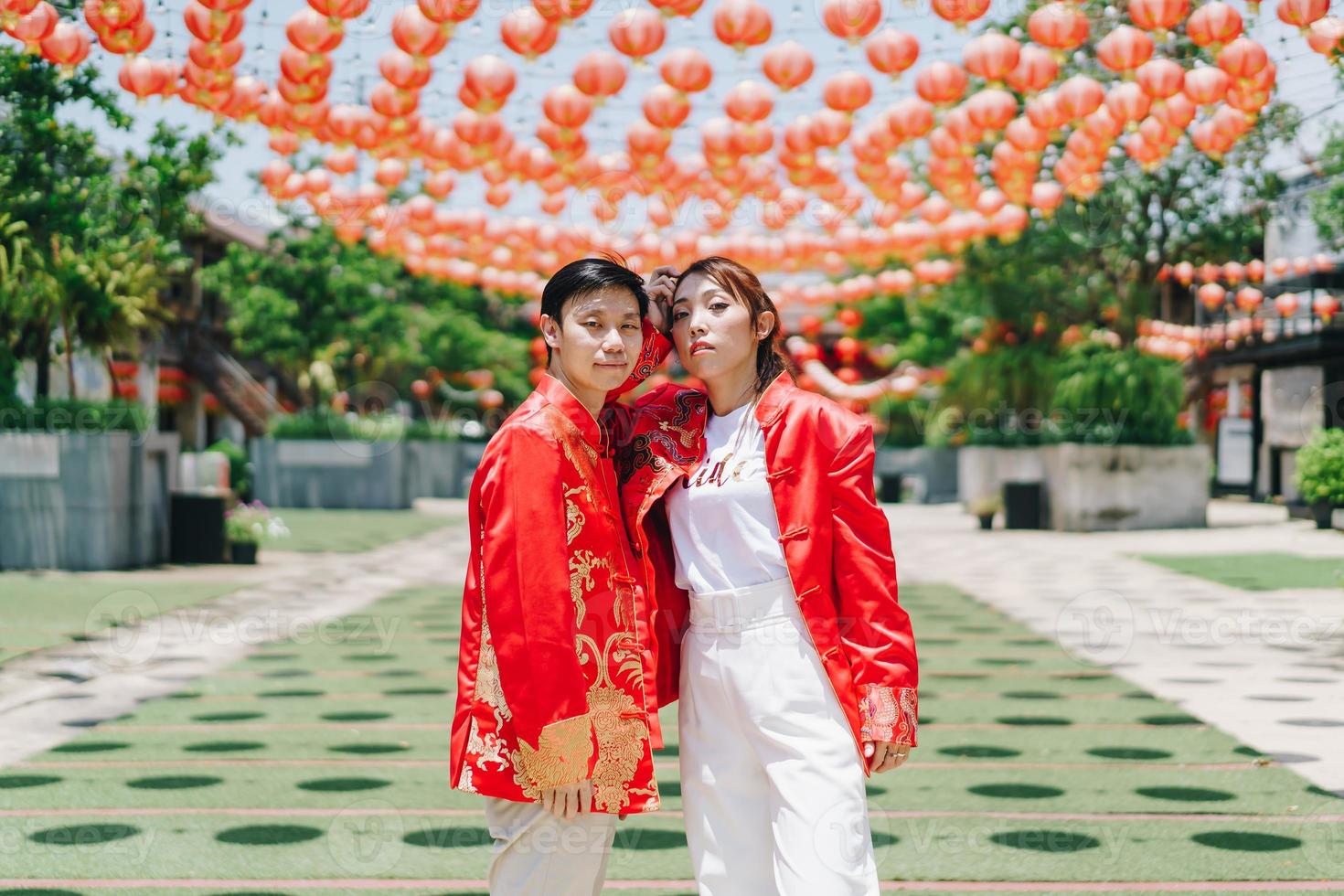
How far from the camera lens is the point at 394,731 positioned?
22.4ft

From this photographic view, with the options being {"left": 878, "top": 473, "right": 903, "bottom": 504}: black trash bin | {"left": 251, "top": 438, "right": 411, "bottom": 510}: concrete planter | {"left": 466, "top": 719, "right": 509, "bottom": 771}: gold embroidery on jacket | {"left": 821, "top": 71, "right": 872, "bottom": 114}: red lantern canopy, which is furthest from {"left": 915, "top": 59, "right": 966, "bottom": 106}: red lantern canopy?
{"left": 878, "top": 473, "right": 903, "bottom": 504}: black trash bin

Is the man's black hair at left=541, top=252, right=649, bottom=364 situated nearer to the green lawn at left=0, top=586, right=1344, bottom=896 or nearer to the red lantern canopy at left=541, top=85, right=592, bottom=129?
the green lawn at left=0, top=586, right=1344, bottom=896

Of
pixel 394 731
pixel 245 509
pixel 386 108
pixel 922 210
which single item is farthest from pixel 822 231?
pixel 394 731

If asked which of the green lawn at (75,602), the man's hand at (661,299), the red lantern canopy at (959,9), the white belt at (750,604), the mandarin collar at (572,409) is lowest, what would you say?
the green lawn at (75,602)

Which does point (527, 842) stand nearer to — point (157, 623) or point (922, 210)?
point (157, 623)

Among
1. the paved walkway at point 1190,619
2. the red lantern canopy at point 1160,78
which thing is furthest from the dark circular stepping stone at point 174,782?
the red lantern canopy at point 1160,78

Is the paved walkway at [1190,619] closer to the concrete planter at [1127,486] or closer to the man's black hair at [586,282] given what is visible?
the concrete planter at [1127,486]

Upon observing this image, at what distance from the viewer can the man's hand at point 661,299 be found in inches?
127

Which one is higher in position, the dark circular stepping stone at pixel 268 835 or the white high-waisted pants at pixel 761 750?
the white high-waisted pants at pixel 761 750

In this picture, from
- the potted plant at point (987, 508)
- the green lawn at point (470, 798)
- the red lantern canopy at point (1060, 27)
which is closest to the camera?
the green lawn at point (470, 798)

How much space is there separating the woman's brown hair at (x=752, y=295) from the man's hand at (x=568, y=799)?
964mm

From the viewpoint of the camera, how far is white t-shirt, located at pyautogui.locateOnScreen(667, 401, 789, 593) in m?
3.10

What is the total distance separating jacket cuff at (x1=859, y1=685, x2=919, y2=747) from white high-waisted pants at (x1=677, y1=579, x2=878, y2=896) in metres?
0.05

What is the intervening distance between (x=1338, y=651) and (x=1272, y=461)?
27.2m
